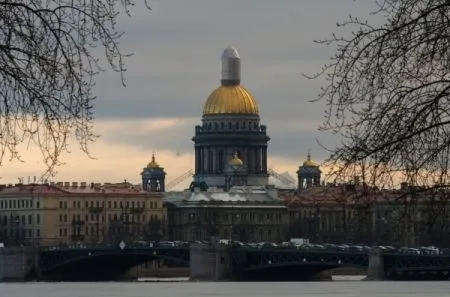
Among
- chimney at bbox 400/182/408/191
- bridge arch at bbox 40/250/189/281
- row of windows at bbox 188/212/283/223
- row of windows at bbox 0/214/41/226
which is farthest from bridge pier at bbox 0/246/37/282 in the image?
chimney at bbox 400/182/408/191

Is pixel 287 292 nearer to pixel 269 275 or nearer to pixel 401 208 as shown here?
pixel 269 275

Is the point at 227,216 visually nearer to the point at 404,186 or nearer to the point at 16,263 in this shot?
the point at 16,263

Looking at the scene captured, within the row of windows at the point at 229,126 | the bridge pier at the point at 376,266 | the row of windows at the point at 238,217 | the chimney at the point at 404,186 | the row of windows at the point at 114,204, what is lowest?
the chimney at the point at 404,186

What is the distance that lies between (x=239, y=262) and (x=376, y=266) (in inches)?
440

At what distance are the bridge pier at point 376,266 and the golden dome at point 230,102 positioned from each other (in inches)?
3183

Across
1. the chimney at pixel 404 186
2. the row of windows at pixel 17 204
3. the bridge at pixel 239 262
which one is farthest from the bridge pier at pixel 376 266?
the chimney at pixel 404 186

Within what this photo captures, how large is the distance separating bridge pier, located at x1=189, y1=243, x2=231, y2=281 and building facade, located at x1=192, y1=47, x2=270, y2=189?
68478mm

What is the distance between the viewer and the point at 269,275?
4026 inches

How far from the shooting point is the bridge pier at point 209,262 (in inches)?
4013

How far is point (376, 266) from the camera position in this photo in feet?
304

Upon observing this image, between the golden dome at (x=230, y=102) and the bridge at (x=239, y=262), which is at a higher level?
the golden dome at (x=230, y=102)

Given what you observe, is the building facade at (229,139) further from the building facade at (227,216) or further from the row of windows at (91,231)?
the row of windows at (91,231)

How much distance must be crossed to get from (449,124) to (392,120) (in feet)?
1.45

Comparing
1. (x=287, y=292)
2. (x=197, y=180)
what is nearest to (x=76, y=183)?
(x=197, y=180)
